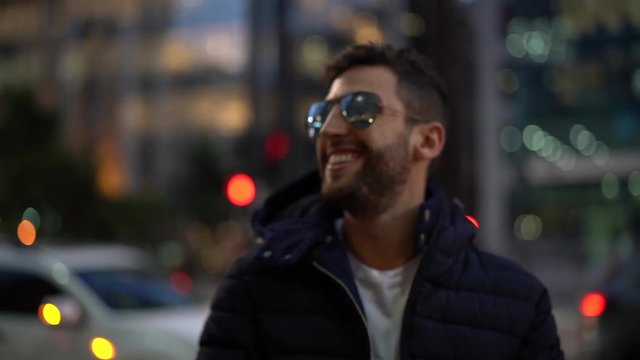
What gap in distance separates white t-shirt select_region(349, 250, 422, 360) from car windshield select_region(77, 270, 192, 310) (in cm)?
736

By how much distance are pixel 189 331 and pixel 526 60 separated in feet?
78.3

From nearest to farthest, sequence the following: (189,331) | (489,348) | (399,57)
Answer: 1. (489,348)
2. (399,57)
3. (189,331)

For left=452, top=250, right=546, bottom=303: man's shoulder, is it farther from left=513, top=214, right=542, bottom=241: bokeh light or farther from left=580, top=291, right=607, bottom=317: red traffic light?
left=513, top=214, right=542, bottom=241: bokeh light

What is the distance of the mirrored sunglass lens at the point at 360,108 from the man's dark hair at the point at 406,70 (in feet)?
0.31

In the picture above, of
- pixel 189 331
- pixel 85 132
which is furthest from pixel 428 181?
pixel 85 132

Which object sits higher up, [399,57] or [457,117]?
[399,57]

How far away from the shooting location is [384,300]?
253cm

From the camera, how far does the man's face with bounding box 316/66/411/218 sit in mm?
2510

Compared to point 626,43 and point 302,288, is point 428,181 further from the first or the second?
point 626,43

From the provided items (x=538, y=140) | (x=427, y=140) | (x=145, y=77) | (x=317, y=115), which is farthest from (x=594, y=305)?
(x=145, y=77)

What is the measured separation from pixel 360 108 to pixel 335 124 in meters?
0.08

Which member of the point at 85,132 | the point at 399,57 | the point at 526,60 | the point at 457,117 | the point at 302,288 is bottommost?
the point at 85,132

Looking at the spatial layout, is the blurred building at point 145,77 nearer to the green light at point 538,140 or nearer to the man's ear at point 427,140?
the green light at point 538,140

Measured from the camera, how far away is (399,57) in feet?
8.77
